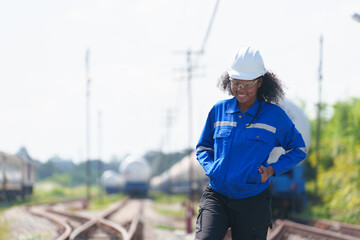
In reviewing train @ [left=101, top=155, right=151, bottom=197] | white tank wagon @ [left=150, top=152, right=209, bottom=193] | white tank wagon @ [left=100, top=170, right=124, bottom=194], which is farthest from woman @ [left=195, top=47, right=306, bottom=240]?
white tank wagon @ [left=100, top=170, right=124, bottom=194]

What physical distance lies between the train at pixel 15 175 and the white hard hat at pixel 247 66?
25.8m

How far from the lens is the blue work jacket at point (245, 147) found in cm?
312

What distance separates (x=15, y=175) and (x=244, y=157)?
30.8m

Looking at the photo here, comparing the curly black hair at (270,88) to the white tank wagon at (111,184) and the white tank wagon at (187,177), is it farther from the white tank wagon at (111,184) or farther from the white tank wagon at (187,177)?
the white tank wagon at (111,184)

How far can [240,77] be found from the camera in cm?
321

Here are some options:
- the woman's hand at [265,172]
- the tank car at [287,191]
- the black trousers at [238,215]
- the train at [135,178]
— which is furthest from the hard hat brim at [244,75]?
the train at [135,178]

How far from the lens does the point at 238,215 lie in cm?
321

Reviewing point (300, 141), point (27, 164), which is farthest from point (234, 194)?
point (27, 164)

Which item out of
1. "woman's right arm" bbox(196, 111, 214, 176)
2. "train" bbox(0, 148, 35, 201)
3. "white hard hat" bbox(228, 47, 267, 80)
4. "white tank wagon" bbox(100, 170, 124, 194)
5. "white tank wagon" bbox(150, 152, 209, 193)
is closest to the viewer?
"white hard hat" bbox(228, 47, 267, 80)

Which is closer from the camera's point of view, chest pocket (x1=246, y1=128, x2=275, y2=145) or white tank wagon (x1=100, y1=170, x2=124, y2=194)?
chest pocket (x1=246, y1=128, x2=275, y2=145)

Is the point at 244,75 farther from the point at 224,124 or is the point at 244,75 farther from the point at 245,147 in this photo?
the point at 245,147

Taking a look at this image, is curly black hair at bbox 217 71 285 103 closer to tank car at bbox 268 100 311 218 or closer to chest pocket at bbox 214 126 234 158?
chest pocket at bbox 214 126 234 158

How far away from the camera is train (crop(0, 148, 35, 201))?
2764 cm

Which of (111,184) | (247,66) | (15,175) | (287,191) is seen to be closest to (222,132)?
(247,66)
